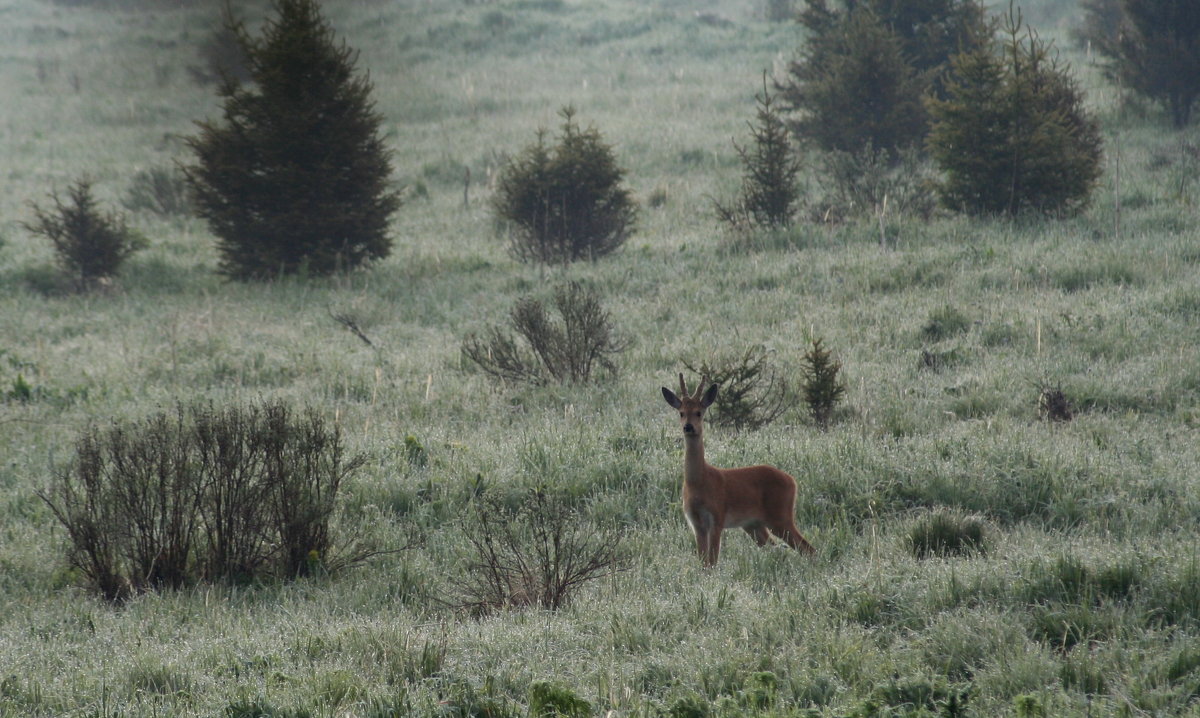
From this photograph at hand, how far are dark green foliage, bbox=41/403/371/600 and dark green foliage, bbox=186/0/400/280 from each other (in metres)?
9.11

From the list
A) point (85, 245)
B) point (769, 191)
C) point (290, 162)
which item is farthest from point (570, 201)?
point (85, 245)

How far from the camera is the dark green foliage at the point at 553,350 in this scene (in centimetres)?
912

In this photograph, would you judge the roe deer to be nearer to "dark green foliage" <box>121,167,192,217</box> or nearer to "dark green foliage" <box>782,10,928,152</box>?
"dark green foliage" <box>782,10,928,152</box>

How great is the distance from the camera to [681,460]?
22.3 feet

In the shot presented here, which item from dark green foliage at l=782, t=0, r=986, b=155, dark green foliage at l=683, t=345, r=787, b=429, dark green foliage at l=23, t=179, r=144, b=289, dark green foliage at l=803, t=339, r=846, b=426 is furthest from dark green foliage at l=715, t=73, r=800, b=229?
dark green foliage at l=23, t=179, r=144, b=289

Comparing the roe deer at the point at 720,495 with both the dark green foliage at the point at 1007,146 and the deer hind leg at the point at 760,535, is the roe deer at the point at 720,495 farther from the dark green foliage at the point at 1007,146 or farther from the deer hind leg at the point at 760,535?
the dark green foliage at the point at 1007,146

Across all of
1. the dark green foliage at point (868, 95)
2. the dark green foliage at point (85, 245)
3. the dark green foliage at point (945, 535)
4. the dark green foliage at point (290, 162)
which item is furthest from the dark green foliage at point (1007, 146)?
the dark green foliage at point (85, 245)

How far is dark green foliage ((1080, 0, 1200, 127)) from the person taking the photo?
18344 millimetres

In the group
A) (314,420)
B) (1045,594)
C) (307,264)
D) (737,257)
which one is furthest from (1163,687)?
(307,264)

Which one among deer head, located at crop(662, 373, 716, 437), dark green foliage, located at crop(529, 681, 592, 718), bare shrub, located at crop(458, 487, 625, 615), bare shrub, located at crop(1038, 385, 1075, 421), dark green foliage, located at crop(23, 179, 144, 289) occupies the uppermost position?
dark green foliage, located at crop(23, 179, 144, 289)

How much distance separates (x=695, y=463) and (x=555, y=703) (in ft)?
6.28

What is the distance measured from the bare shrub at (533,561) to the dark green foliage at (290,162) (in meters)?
9.46

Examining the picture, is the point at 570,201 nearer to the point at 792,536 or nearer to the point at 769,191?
the point at 769,191

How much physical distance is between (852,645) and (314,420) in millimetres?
3594
